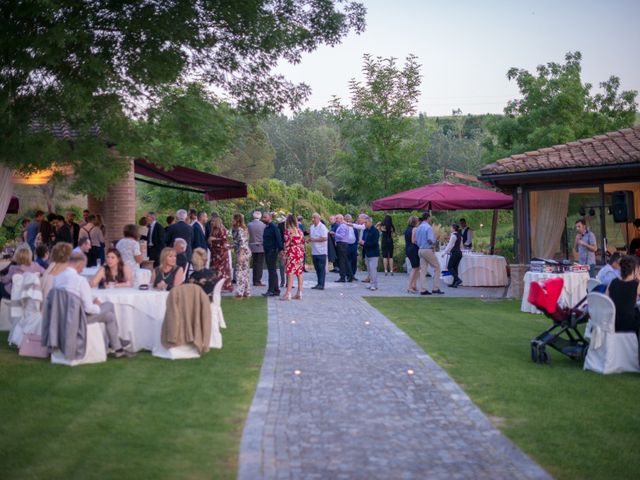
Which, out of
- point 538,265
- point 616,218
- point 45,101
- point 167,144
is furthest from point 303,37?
point 616,218

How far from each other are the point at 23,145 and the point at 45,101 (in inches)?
31.1

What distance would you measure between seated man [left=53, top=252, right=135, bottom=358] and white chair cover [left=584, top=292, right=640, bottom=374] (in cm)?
562

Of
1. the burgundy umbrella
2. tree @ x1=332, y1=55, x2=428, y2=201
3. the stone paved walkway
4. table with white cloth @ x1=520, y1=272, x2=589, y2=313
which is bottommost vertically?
the stone paved walkway

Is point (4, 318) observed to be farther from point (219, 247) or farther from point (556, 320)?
point (556, 320)

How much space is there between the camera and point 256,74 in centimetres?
1380

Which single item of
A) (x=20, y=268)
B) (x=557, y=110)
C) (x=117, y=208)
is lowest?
(x=20, y=268)

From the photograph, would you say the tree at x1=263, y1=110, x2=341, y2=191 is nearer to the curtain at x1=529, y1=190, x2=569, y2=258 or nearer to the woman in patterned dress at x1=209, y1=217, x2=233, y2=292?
the curtain at x1=529, y1=190, x2=569, y2=258

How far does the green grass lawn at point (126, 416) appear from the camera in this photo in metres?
5.47

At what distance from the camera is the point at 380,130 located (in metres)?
33.4

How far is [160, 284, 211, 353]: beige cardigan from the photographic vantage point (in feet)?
31.5

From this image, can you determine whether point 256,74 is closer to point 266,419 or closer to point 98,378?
point 98,378

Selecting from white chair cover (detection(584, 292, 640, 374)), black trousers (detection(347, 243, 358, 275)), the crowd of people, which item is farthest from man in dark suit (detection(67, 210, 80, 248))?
white chair cover (detection(584, 292, 640, 374))

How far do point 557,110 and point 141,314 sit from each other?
27.2 metres

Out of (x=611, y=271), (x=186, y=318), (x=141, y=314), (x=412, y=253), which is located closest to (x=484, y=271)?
(x=412, y=253)
